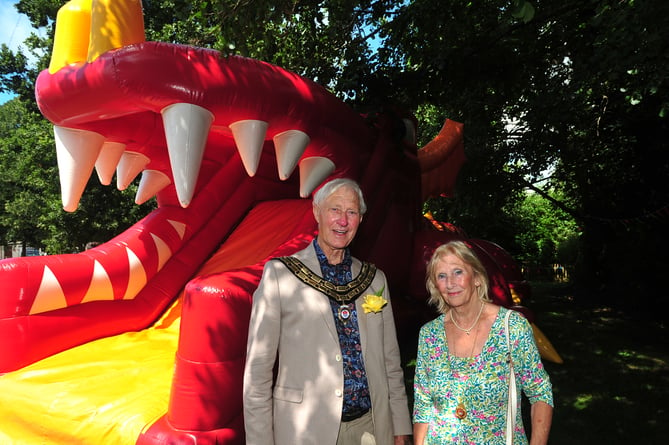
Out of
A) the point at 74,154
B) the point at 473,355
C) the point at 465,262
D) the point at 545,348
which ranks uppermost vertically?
the point at 74,154

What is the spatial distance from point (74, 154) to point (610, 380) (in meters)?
4.75

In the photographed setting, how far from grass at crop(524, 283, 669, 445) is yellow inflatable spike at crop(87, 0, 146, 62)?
352 cm

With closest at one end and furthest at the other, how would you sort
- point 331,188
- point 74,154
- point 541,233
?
point 331,188 < point 74,154 < point 541,233

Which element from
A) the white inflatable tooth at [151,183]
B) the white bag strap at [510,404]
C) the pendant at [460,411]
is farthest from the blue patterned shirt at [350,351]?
the white inflatable tooth at [151,183]

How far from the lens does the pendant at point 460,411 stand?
1.42 metres

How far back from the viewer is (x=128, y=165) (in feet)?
10.6

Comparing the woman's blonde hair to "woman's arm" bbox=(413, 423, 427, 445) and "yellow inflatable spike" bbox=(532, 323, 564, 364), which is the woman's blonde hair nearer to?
"woman's arm" bbox=(413, 423, 427, 445)

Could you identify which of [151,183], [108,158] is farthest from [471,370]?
[151,183]

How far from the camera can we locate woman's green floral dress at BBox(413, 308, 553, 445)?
4.63 ft

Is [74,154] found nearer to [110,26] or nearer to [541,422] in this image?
[110,26]

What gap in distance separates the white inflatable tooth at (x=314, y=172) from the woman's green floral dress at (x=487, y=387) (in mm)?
1527

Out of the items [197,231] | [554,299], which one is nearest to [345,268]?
[197,231]

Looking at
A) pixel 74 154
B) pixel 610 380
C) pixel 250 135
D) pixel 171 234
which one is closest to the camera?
pixel 250 135

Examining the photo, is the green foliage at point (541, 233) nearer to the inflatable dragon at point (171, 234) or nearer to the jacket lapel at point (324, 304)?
the inflatable dragon at point (171, 234)
